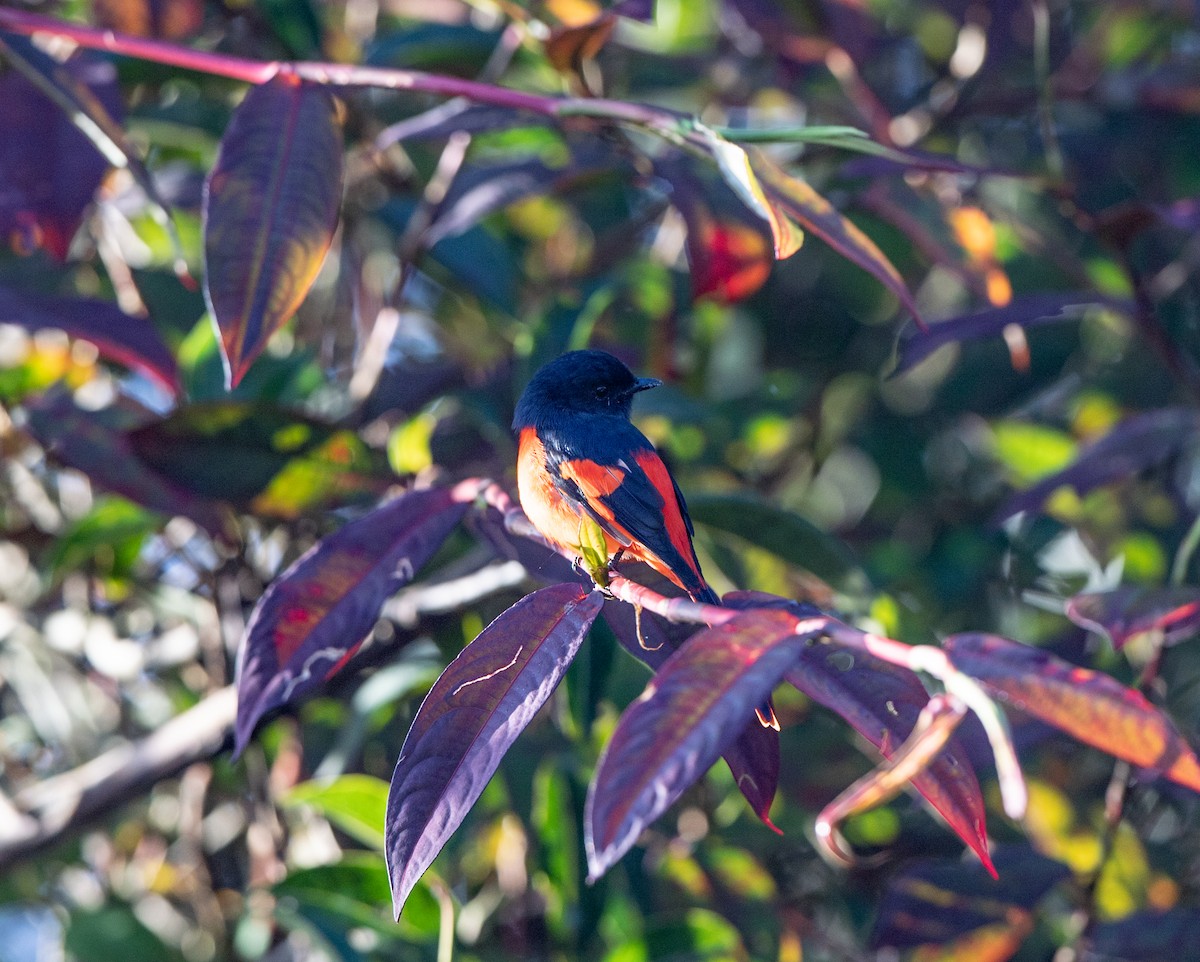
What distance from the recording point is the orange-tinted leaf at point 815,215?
4.16 feet

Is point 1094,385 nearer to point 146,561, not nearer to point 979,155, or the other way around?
point 979,155

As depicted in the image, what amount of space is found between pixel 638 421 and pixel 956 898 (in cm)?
102

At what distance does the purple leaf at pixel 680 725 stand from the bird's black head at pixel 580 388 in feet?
3.22

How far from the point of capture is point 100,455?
180 cm

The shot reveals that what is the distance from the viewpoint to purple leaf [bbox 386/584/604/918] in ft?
3.34

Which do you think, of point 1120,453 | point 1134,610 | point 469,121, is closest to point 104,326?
point 469,121

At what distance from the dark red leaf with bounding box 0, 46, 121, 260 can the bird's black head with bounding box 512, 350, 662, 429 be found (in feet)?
2.38

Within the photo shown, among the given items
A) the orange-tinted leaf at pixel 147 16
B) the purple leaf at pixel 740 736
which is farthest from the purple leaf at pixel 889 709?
the orange-tinted leaf at pixel 147 16

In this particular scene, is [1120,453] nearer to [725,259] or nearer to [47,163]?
[725,259]

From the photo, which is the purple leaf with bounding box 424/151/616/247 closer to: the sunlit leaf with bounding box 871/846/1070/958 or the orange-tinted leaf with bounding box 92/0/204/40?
the orange-tinted leaf with bounding box 92/0/204/40

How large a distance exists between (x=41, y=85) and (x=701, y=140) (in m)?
0.89

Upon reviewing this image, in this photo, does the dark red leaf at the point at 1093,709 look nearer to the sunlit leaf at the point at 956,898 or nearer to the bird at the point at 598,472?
the bird at the point at 598,472

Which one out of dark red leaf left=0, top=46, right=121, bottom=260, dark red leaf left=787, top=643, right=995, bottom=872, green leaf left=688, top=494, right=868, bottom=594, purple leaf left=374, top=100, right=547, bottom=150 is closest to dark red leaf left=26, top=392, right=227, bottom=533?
dark red leaf left=0, top=46, right=121, bottom=260

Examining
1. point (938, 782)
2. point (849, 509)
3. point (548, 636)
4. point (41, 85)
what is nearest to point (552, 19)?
point (41, 85)
